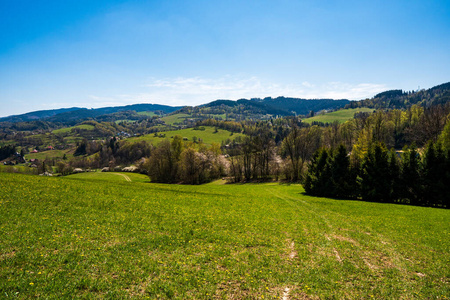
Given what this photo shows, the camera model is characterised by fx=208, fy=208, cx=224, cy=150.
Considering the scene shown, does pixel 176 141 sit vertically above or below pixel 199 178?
above

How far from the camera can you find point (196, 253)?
13523mm

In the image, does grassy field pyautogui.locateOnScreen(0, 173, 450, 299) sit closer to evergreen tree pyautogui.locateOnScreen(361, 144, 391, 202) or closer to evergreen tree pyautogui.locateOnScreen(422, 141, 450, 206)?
evergreen tree pyautogui.locateOnScreen(361, 144, 391, 202)

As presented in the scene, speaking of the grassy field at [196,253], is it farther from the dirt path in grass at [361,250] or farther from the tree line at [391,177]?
the tree line at [391,177]

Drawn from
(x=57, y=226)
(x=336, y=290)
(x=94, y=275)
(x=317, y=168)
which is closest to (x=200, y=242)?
(x=94, y=275)

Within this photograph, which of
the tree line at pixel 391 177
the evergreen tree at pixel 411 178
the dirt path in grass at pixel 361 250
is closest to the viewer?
the dirt path in grass at pixel 361 250

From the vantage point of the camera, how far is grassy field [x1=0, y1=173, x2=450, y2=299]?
9.68 m

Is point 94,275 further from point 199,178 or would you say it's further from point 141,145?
point 141,145

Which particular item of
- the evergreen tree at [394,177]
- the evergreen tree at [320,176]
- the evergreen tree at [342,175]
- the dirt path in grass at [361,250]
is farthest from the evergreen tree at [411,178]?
the dirt path in grass at [361,250]

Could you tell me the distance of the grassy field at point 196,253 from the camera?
9.68m

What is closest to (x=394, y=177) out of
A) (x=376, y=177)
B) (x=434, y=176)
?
(x=376, y=177)

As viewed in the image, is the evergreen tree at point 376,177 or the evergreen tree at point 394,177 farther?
the evergreen tree at point 376,177

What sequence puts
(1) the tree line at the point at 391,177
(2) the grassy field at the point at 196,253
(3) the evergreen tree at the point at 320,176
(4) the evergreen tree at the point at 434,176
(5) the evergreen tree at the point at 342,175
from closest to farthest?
(2) the grassy field at the point at 196,253 → (4) the evergreen tree at the point at 434,176 → (1) the tree line at the point at 391,177 → (5) the evergreen tree at the point at 342,175 → (3) the evergreen tree at the point at 320,176

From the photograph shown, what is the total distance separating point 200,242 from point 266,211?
13.8 m

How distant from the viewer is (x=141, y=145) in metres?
190
